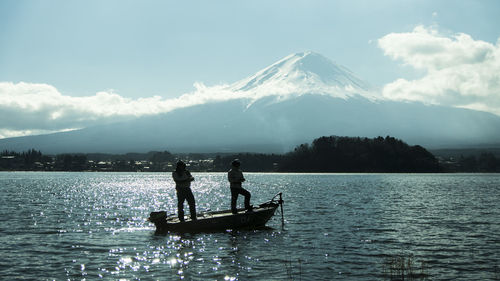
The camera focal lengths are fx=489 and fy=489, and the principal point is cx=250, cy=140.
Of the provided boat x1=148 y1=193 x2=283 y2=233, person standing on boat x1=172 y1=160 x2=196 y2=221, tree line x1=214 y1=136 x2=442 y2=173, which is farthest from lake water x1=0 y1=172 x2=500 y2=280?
tree line x1=214 y1=136 x2=442 y2=173

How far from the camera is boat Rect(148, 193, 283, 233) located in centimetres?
2809

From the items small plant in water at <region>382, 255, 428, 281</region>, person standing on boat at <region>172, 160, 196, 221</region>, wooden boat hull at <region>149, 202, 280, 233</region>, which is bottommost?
small plant in water at <region>382, 255, 428, 281</region>

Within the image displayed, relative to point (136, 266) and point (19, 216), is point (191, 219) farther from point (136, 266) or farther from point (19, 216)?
point (19, 216)

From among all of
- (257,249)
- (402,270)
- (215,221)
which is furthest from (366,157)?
(402,270)

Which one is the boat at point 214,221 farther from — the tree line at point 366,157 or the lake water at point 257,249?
the tree line at point 366,157

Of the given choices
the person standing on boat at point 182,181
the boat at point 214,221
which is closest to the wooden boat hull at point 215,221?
the boat at point 214,221

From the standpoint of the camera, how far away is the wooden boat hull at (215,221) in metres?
28.1

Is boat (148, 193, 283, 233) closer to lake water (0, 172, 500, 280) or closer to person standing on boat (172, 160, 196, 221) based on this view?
person standing on boat (172, 160, 196, 221)

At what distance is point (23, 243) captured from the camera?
23766mm

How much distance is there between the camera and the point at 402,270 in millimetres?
16953

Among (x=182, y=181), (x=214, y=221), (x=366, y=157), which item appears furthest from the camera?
(x=366, y=157)

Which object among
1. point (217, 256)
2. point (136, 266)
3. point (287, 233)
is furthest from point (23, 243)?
point (287, 233)

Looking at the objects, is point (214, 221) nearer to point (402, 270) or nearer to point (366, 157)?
point (402, 270)

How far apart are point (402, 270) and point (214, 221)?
13843 millimetres
